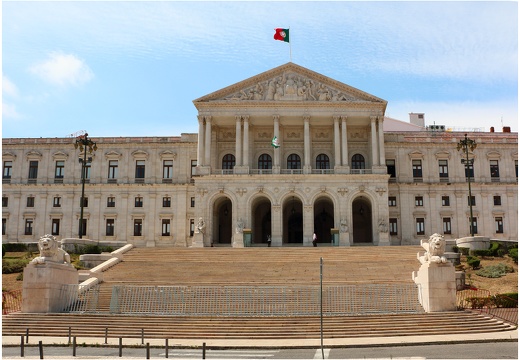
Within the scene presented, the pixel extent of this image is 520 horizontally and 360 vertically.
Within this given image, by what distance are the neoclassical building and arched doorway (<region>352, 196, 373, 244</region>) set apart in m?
0.11

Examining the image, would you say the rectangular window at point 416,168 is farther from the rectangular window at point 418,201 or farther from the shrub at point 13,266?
the shrub at point 13,266

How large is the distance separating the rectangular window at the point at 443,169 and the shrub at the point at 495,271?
2741 cm

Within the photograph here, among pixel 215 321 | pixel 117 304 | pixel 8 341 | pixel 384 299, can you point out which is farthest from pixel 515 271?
pixel 8 341

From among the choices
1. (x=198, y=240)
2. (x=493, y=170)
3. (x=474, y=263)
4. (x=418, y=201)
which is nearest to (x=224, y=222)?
(x=198, y=240)

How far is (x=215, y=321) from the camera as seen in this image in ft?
88.9

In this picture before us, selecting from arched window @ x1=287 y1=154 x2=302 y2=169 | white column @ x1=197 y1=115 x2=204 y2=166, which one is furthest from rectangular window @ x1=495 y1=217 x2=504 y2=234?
white column @ x1=197 y1=115 x2=204 y2=166

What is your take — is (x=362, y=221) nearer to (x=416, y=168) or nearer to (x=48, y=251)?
(x=416, y=168)

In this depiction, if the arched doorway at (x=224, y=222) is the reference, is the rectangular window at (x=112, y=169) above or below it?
above

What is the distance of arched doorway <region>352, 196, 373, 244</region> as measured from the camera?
220 ft

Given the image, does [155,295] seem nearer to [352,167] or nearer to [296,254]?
[296,254]

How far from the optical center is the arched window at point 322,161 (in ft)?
222

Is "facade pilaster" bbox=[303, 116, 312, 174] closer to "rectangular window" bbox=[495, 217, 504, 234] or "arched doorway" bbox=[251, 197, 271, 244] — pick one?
"arched doorway" bbox=[251, 197, 271, 244]

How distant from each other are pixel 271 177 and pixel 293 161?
6.84 metres

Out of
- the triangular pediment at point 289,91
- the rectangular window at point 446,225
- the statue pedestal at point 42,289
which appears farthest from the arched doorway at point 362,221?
the statue pedestal at point 42,289
